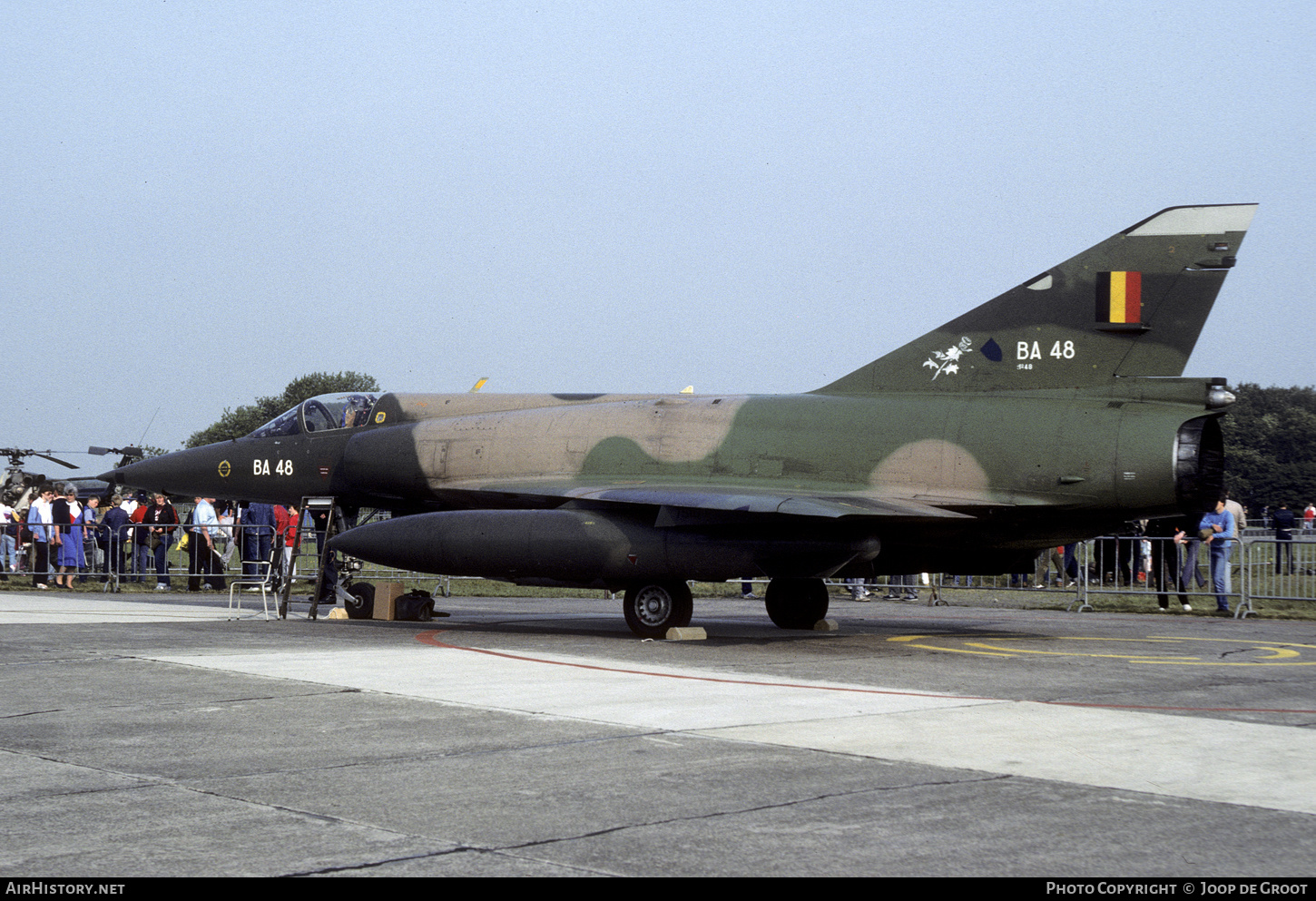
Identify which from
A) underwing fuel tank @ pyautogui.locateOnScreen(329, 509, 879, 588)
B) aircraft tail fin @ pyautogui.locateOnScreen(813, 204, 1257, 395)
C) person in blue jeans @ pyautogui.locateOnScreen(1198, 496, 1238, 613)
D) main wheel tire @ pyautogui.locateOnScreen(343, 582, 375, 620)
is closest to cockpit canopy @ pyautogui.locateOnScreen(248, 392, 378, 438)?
main wheel tire @ pyautogui.locateOnScreen(343, 582, 375, 620)

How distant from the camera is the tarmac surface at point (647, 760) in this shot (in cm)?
439

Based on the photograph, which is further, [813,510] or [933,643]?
[933,643]

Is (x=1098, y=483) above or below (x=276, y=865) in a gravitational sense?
above

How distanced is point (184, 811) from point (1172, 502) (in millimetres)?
10033

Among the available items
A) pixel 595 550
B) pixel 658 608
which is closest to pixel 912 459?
pixel 658 608

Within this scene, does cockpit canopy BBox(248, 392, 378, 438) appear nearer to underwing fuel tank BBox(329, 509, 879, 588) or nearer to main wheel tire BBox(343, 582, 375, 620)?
main wheel tire BBox(343, 582, 375, 620)

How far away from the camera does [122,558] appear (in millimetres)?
23562

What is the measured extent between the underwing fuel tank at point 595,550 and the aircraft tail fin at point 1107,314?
2509 millimetres

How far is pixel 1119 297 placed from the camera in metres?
12.8

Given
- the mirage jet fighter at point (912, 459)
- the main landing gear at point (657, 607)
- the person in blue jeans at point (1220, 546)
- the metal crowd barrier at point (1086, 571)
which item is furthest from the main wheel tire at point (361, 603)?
the person in blue jeans at point (1220, 546)

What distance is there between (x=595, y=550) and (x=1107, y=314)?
19.9 feet

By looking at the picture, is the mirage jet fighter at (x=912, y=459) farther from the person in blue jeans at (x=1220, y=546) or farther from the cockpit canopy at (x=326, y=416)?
the person in blue jeans at (x=1220, y=546)
